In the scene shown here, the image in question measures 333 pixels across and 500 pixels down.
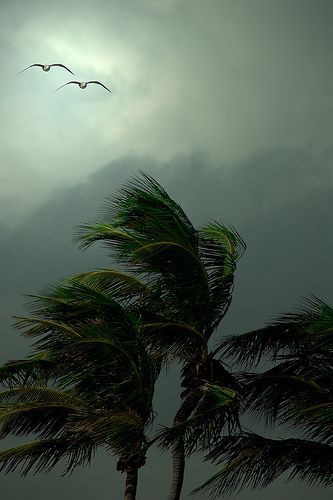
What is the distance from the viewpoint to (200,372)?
Answer: 1612cm

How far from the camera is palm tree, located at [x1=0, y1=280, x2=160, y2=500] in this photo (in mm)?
14062

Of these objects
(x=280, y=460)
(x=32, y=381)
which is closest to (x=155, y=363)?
(x=32, y=381)

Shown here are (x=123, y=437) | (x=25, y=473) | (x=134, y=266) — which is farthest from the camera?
(x=134, y=266)

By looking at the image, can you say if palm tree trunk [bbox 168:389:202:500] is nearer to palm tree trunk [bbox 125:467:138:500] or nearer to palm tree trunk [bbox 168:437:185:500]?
palm tree trunk [bbox 168:437:185:500]

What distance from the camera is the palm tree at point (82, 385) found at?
46.1 ft

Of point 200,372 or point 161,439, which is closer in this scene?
point 161,439

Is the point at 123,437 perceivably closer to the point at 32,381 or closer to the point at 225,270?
the point at 32,381

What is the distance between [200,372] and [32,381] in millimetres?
2787

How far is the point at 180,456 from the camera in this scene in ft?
53.5

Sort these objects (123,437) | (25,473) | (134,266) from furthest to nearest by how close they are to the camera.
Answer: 1. (134,266)
2. (25,473)
3. (123,437)

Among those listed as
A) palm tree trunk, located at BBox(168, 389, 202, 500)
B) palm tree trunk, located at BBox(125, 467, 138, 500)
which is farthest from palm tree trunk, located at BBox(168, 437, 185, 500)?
palm tree trunk, located at BBox(125, 467, 138, 500)

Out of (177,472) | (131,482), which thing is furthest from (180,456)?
(131,482)

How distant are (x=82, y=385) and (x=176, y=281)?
99.3 inches

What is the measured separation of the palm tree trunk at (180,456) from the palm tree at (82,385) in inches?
36.3
